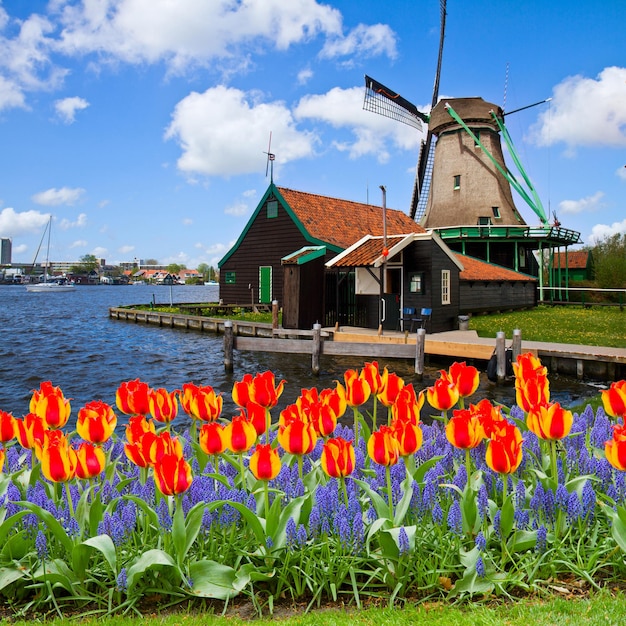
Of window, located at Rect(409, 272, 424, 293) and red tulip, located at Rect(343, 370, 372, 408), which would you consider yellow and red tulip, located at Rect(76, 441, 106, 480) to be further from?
window, located at Rect(409, 272, 424, 293)

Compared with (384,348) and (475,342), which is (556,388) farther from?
(384,348)

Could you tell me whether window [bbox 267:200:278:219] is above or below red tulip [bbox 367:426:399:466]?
above

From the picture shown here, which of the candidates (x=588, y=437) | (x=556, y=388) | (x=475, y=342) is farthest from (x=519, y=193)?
(x=588, y=437)

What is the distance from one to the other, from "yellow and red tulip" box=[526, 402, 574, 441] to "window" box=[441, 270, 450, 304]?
1731 cm

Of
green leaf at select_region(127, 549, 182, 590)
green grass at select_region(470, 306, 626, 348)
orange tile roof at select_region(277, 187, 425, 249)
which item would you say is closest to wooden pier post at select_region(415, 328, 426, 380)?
green grass at select_region(470, 306, 626, 348)

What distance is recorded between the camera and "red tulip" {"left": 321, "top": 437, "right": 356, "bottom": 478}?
281cm

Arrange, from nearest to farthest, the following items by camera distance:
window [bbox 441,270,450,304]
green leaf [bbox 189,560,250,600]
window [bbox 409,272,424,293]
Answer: green leaf [bbox 189,560,250,600] → window [bbox 409,272,424,293] → window [bbox 441,270,450,304]

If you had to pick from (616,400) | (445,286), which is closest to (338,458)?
(616,400)

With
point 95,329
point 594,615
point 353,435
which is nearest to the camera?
point 594,615

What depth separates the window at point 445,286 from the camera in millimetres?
20078

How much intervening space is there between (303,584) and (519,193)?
1327 inches

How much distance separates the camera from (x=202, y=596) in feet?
9.25

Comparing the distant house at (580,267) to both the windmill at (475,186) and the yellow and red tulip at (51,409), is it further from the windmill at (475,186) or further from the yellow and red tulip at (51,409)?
the yellow and red tulip at (51,409)

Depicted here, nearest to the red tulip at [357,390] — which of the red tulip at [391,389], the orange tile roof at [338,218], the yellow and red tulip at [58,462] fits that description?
the red tulip at [391,389]
